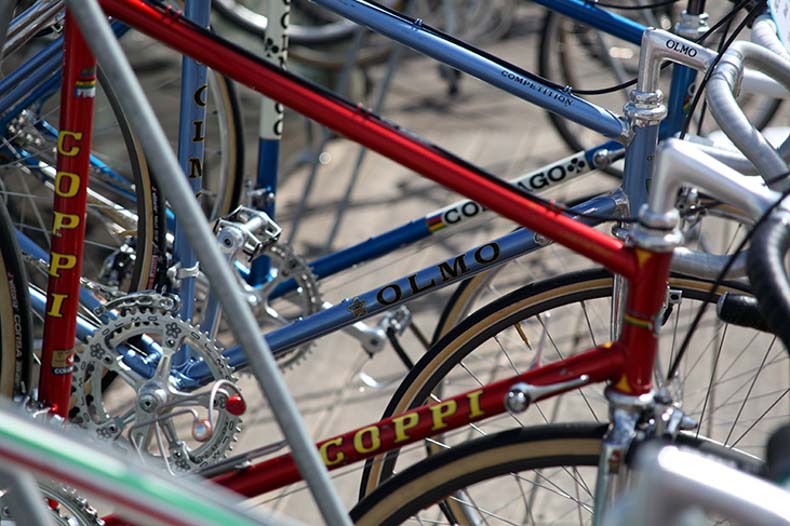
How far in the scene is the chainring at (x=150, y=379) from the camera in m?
1.58

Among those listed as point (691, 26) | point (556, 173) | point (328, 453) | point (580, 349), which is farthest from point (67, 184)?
point (580, 349)

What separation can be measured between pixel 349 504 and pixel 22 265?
3.03 feet

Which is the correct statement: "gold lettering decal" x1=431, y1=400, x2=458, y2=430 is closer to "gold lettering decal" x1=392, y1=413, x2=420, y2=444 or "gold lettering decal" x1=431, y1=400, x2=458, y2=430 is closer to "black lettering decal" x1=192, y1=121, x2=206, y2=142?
"gold lettering decal" x1=392, y1=413, x2=420, y2=444

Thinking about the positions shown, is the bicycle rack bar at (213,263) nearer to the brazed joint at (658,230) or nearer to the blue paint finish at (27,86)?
the brazed joint at (658,230)

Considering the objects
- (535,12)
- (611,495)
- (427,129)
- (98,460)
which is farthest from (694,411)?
(535,12)

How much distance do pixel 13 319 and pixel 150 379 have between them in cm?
24

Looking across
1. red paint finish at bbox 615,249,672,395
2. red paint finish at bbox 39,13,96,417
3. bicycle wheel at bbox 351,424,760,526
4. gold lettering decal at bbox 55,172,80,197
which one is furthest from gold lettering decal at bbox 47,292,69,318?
red paint finish at bbox 615,249,672,395

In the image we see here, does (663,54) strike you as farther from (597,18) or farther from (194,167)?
(194,167)

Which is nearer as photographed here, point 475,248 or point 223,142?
point 475,248

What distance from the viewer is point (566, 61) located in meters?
3.58

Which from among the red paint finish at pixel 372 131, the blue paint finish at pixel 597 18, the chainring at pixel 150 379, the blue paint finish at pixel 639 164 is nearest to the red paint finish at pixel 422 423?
the red paint finish at pixel 372 131

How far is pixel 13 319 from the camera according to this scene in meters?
1.58

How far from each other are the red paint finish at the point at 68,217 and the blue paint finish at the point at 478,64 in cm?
48

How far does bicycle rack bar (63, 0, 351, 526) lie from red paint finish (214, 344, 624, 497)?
0.17 metres
